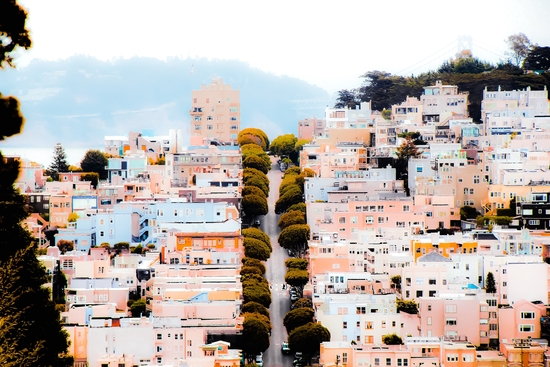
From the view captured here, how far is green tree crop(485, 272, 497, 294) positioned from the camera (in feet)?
122

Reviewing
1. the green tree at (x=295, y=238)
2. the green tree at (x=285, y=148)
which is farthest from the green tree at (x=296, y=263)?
the green tree at (x=285, y=148)

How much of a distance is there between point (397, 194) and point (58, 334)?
2638cm

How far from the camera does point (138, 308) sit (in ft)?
118

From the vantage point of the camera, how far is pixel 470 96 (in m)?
64.4

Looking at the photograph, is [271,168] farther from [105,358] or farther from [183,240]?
[105,358]

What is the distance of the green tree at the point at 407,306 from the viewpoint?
1399 inches

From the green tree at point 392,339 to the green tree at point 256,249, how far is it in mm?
7637

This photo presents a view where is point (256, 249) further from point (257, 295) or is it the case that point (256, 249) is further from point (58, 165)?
point (58, 165)

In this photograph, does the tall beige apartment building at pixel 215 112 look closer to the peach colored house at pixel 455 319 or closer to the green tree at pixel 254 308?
the green tree at pixel 254 308

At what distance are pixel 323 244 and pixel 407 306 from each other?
5.33 metres

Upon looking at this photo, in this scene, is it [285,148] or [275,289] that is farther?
[285,148]

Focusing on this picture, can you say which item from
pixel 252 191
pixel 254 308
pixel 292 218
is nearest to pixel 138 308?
pixel 254 308

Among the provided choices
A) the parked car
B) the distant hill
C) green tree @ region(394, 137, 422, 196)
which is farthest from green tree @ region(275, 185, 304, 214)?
the distant hill

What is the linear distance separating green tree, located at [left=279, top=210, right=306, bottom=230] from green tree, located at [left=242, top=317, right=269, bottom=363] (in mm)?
11107
